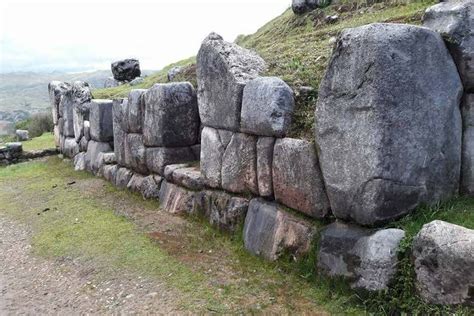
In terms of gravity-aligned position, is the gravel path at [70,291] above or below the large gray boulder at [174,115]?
below

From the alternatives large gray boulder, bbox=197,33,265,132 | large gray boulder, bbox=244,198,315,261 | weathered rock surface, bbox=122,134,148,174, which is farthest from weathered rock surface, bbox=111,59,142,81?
large gray boulder, bbox=244,198,315,261

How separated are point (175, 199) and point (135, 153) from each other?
238 cm

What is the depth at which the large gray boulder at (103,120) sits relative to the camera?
13664mm

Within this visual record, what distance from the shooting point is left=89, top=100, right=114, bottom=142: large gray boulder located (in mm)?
13664

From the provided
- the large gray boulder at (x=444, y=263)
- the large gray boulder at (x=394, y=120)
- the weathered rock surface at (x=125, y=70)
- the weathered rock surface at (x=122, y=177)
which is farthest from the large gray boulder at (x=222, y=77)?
the weathered rock surface at (x=125, y=70)

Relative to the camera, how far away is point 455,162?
201 inches

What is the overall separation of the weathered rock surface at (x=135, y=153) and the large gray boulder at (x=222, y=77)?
2.88 m

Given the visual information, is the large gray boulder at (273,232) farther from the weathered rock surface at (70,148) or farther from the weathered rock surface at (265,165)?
the weathered rock surface at (70,148)

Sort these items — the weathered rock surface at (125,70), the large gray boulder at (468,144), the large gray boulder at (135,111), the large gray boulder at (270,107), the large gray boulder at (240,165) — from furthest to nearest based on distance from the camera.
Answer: the weathered rock surface at (125,70) → the large gray boulder at (135,111) → the large gray boulder at (240,165) → the large gray boulder at (270,107) → the large gray boulder at (468,144)

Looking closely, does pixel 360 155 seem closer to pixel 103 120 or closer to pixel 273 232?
pixel 273 232

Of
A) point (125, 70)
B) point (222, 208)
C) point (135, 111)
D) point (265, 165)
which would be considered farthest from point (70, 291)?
point (125, 70)

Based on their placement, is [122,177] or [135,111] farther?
[122,177]

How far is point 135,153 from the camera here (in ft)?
35.8

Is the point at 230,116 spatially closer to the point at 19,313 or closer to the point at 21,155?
the point at 19,313
